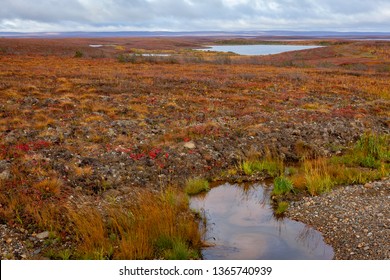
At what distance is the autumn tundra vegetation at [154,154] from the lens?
930 cm

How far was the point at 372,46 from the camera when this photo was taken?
→ 92.6 m

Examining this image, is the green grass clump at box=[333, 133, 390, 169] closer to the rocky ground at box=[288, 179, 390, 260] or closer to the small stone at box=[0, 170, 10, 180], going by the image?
the rocky ground at box=[288, 179, 390, 260]

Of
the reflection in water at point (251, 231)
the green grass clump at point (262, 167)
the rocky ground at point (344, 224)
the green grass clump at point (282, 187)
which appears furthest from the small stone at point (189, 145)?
the rocky ground at point (344, 224)

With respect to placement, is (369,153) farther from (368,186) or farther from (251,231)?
(251,231)

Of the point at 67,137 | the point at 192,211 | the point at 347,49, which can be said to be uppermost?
the point at 347,49

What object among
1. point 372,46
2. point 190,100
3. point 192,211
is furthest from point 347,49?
point 192,211

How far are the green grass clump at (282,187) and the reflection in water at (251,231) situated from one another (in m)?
0.40

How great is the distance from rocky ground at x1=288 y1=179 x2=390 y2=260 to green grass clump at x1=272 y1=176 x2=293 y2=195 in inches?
31.1

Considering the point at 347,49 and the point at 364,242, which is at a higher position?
the point at 347,49

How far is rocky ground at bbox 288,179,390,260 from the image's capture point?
8.76m

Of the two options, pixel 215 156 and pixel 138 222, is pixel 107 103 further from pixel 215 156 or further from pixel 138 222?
pixel 138 222

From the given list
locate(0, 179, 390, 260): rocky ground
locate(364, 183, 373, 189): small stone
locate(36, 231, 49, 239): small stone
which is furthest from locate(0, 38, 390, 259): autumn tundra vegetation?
locate(364, 183, 373, 189): small stone

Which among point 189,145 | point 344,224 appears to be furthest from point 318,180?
point 189,145

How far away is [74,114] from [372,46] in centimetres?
9144
